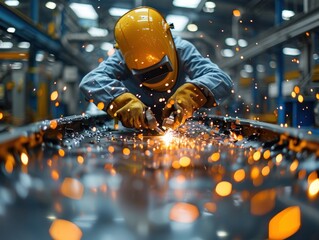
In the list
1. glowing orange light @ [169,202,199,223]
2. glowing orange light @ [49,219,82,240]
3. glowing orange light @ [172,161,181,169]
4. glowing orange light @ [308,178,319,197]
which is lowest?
glowing orange light @ [172,161,181,169]

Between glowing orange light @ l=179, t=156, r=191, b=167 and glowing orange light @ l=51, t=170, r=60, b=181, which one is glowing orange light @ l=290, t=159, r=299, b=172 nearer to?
glowing orange light @ l=179, t=156, r=191, b=167

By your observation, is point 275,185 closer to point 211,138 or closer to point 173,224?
point 173,224

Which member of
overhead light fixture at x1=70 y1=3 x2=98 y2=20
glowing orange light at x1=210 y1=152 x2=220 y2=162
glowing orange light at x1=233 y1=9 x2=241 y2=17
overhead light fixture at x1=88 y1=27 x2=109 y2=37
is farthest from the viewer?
glowing orange light at x1=233 y1=9 x2=241 y2=17

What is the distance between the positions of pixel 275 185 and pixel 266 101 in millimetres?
8018

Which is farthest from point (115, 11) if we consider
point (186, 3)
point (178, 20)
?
point (186, 3)

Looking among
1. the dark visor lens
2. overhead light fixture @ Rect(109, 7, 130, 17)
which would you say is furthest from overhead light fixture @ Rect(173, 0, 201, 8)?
the dark visor lens

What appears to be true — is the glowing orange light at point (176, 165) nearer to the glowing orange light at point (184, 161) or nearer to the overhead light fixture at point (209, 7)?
the glowing orange light at point (184, 161)

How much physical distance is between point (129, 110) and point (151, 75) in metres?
0.28

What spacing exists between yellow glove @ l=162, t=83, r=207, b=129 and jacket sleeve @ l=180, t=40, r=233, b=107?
0.04m

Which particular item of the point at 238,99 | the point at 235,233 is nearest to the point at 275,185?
the point at 235,233

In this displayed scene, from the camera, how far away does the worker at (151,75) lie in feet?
6.19

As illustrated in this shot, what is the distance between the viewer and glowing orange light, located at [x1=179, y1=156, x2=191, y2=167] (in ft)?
3.58

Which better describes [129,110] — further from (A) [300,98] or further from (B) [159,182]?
(A) [300,98]

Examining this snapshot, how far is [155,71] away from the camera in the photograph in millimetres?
1951
